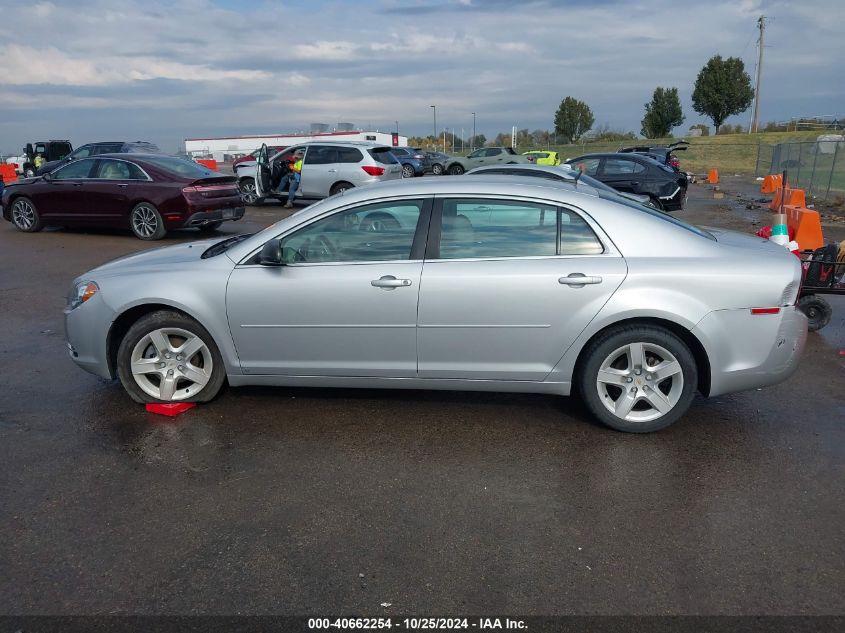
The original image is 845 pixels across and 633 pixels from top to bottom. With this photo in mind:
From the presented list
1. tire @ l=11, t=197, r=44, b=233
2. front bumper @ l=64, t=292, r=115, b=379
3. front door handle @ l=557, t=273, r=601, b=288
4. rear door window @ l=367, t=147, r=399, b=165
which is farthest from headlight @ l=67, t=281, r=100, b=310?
rear door window @ l=367, t=147, r=399, b=165

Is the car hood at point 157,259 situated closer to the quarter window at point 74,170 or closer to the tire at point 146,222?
the tire at point 146,222

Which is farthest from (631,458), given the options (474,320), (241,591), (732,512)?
(241,591)

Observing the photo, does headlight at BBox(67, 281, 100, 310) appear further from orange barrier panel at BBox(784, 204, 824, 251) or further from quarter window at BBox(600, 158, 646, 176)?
quarter window at BBox(600, 158, 646, 176)

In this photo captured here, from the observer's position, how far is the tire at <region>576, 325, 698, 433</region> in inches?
162

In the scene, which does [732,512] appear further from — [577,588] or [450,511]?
[450,511]

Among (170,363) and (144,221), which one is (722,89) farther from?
(170,363)

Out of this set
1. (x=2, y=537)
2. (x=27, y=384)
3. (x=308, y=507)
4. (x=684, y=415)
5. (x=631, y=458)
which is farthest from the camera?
(x=27, y=384)

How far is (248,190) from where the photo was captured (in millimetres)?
18953

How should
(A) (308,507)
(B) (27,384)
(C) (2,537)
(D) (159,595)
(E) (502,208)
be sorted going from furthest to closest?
(B) (27,384)
(E) (502,208)
(A) (308,507)
(C) (2,537)
(D) (159,595)

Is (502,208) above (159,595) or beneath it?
above

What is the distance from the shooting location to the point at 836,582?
2828 mm

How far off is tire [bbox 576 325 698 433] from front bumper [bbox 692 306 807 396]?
151 mm

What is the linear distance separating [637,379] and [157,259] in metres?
3.43

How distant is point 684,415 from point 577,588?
2.17m
